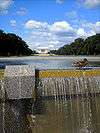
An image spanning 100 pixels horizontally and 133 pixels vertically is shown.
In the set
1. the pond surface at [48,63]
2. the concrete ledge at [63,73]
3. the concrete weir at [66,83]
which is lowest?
the pond surface at [48,63]

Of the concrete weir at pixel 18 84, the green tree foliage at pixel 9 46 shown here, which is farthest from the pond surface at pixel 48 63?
the green tree foliage at pixel 9 46

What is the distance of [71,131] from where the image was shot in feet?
32.0

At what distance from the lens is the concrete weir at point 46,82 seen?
943 centimetres

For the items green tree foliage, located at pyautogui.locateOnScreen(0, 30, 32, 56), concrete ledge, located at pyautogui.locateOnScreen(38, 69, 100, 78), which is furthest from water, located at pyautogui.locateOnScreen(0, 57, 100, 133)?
green tree foliage, located at pyautogui.locateOnScreen(0, 30, 32, 56)

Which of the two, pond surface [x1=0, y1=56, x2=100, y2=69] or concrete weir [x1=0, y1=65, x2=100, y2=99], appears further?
pond surface [x1=0, y1=56, x2=100, y2=69]

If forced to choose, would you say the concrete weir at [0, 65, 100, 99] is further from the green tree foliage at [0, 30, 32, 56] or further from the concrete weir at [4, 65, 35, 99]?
the green tree foliage at [0, 30, 32, 56]

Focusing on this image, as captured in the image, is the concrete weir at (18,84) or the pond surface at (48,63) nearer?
the concrete weir at (18,84)

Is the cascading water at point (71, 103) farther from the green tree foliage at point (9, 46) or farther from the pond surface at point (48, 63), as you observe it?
the green tree foliage at point (9, 46)

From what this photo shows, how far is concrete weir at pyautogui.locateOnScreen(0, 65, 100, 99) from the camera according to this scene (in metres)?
9.43

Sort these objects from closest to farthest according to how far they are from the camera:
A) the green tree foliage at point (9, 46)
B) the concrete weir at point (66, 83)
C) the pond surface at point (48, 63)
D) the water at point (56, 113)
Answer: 1. the water at point (56, 113)
2. the concrete weir at point (66, 83)
3. the pond surface at point (48, 63)
4. the green tree foliage at point (9, 46)

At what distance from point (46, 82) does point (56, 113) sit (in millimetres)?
782

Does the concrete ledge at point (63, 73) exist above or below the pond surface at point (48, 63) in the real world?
above

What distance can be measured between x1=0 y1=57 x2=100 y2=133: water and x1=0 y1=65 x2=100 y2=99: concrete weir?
0.08ft

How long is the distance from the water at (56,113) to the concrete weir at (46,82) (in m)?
0.02
